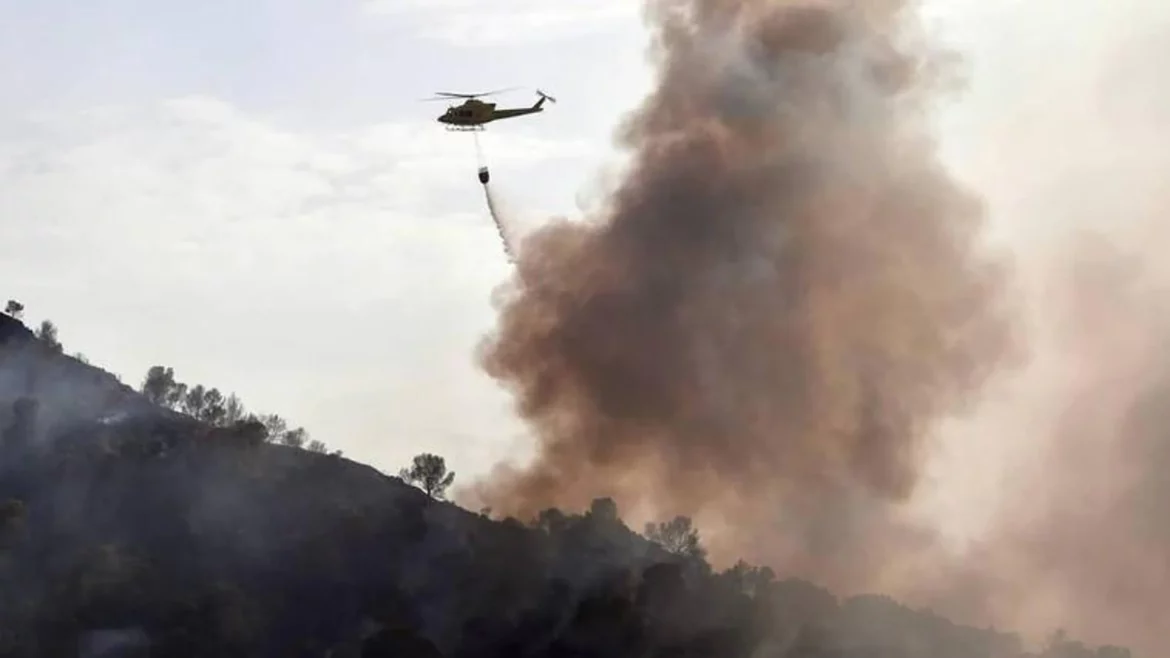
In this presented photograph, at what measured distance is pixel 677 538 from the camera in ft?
604

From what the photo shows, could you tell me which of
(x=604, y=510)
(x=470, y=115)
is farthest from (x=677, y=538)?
(x=470, y=115)

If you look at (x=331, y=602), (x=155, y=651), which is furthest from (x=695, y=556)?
(x=155, y=651)

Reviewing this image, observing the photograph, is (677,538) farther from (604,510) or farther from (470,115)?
(470,115)

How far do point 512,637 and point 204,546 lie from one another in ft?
174

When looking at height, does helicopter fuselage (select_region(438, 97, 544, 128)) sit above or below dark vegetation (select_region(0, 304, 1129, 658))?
above

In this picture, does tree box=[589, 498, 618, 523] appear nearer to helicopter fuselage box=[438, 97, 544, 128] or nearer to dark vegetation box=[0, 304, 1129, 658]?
dark vegetation box=[0, 304, 1129, 658]

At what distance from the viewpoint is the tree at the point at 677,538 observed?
175875 millimetres

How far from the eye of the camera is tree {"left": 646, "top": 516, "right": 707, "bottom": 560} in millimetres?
175875

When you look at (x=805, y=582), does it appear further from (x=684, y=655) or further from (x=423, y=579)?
(x=423, y=579)

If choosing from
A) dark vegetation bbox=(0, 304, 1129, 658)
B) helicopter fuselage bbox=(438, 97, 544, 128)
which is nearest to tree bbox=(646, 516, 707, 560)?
dark vegetation bbox=(0, 304, 1129, 658)

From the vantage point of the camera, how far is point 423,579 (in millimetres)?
179125

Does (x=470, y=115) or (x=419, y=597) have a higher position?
(x=470, y=115)

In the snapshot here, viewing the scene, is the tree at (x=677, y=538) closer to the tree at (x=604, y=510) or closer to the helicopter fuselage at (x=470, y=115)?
the tree at (x=604, y=510)

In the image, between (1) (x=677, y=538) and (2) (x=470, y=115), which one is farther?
(1) (x=677, y=538)
